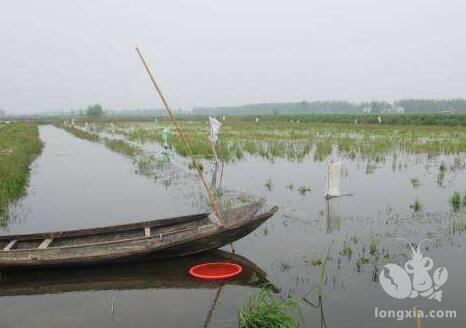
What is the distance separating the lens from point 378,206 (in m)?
12.0

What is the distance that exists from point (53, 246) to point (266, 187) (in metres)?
7.55

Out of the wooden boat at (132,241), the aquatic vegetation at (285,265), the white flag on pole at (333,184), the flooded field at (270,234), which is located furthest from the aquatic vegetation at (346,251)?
the white flag on pole at (333,184)

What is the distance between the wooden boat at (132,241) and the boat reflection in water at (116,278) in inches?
10.9

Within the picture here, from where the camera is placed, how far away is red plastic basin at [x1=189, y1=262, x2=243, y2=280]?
7.70 m

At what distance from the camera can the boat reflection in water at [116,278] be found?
7.60 m

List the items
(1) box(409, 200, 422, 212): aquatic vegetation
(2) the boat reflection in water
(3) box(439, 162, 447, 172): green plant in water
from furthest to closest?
(3) box(439, 162, 447, 172): green plant in water
(1) box(409, 200, 422, 212): aquatic vegetation
(2) the boat reflection in water

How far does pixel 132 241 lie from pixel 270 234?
2984mm

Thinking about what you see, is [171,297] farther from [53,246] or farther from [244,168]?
[244,168]

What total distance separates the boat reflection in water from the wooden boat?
28 centimetres

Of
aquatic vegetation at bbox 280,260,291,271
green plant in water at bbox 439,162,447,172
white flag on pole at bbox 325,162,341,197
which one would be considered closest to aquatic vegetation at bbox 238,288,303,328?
aquatic vegetation at bbox 280,260,291,271

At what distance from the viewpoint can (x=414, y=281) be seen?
6734 mm

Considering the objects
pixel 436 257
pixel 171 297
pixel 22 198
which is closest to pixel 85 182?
pixel 22 198

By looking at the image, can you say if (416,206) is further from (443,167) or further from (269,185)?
(443,167)

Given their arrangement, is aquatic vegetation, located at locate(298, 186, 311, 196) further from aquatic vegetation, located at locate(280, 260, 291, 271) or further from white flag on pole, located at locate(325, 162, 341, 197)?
aquatic vegetation, located at locate(280, 260, 291, 271)
